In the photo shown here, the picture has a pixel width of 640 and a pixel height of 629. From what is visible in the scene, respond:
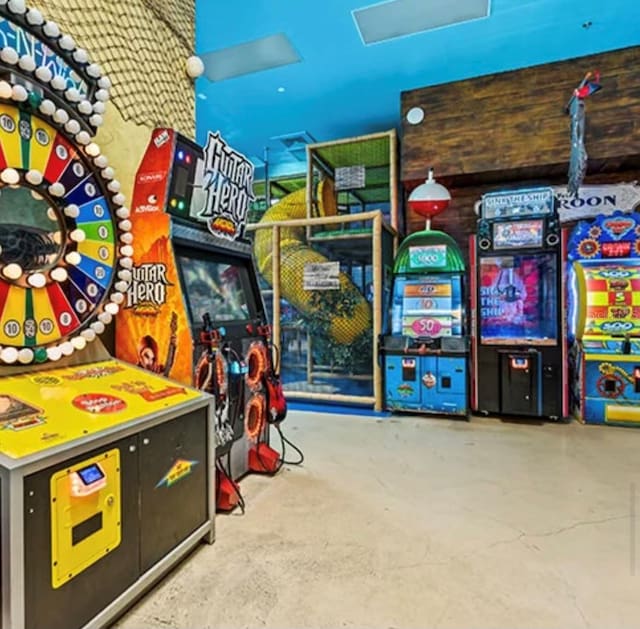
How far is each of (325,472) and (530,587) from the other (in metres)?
1.41

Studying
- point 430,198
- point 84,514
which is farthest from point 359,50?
point 84,514

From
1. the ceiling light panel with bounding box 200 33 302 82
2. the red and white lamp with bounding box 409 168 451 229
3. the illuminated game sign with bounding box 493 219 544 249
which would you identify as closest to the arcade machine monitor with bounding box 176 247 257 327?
the ceiling light panel with bounding box 200 33 302 82

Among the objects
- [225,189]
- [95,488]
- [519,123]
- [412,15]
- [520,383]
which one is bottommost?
[520,383]

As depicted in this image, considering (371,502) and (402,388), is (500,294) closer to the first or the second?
(402,388)

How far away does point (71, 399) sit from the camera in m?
1.49

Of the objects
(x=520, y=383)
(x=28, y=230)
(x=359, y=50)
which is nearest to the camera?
(x=28, y=230)

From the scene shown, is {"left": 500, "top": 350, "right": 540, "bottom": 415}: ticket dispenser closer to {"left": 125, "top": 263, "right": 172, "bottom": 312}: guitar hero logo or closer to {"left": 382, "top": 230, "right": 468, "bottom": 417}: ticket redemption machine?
{"left": 382, "top": 230, "right": 468, "bottom": 417}: ticket redemption machine

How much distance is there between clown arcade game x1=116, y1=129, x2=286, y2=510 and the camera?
2.15 metres

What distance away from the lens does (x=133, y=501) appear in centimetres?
149

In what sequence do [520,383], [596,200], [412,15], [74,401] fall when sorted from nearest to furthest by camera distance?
[74,401]
[412,15]
[520,383]
[596,200]

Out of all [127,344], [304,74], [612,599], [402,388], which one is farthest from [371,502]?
[304,74]

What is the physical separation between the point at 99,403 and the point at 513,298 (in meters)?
3.85

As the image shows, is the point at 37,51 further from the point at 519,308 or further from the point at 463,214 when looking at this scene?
the point at 463,214

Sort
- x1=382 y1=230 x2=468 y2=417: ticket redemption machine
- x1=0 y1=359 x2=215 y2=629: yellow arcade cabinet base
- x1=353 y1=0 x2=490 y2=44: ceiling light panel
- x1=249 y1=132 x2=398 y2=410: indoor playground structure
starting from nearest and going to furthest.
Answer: x1=0 y1=359 x2=215 y2=629: yellow arcade cabinet base
x1=353 y1=0 x2=490 y2=44: ceiling light panel
x1=382 y1=230 x2=468 y2=417: ticket redemption machine
x1=249 y1=132 x2=398 y2=410: indoor playground structure
